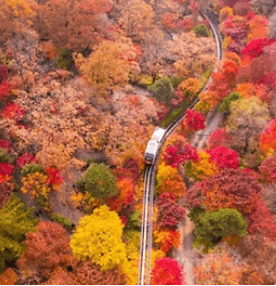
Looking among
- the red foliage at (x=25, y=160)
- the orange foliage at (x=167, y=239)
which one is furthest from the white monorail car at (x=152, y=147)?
the red foliage at (x=25, y=160)

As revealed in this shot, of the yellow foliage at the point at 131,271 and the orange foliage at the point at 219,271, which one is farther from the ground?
the orange foliage at the point at 219,271

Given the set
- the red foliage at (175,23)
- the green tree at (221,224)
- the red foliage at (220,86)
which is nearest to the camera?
the green tree at (221,224)

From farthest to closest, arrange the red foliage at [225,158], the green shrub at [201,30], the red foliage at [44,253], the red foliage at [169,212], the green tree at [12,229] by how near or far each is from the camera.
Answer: the green shrub at [201,30] < the red foliage at [225,158] < the red foliage at [169,212] < the red foliage at [44,253] < the green tree at [12,229]

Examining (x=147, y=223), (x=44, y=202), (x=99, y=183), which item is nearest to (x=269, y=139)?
(x=147, y=223)

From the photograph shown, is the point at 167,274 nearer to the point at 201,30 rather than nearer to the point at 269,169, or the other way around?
the point at 269,169

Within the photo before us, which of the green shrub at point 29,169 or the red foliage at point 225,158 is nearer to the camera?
the green shrub at point 29,169

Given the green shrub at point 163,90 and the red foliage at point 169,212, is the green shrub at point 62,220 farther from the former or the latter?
the green shrub at point 163,90

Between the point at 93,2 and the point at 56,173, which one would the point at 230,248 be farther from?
the point at 93,2
